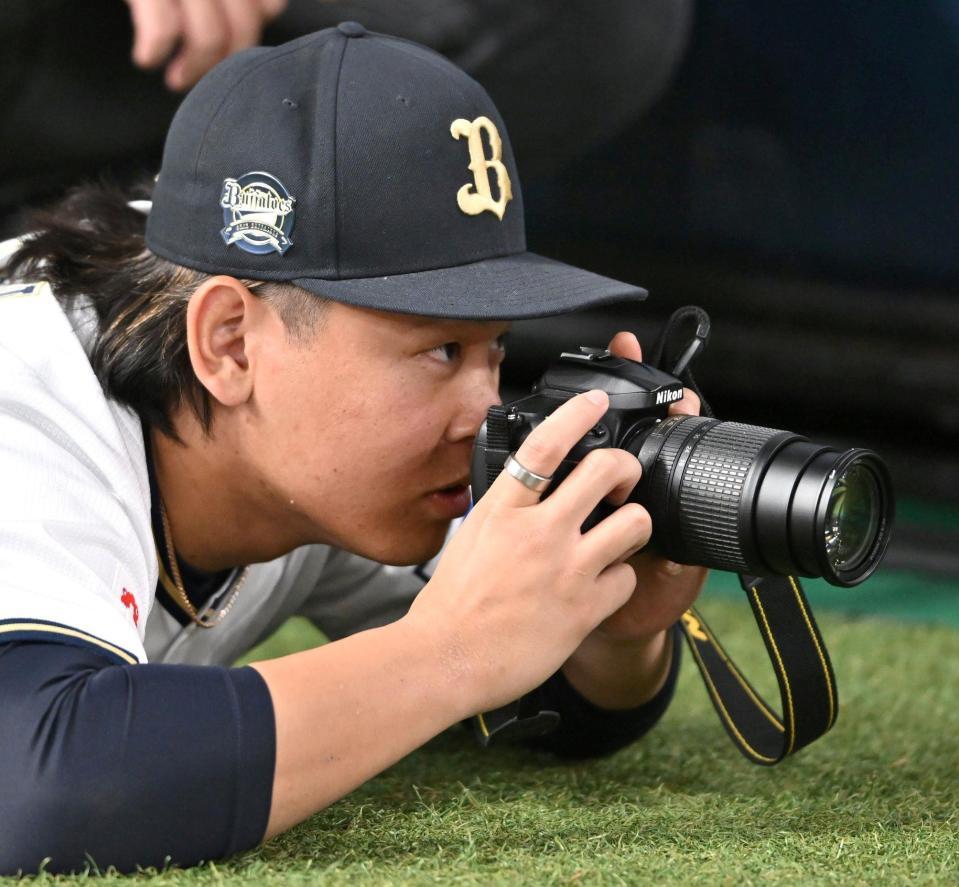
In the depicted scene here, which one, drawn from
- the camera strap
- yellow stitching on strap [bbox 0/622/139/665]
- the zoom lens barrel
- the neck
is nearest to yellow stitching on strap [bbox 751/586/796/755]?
the camera strap

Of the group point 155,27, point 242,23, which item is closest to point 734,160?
point 242,23

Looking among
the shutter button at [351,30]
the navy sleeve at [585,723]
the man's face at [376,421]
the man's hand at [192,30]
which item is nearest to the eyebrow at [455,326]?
the man's face at [376,421]

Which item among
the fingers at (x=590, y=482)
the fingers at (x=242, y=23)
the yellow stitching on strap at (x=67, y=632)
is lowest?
the yellow stitching on strap at (x=67, y=632)

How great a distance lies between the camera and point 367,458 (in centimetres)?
104

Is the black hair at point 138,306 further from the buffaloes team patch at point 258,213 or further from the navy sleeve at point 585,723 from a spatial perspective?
the navy sleeve at point 585,723

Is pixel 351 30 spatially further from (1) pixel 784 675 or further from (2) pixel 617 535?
(1) pixel 784 675

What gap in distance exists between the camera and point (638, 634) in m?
1.20

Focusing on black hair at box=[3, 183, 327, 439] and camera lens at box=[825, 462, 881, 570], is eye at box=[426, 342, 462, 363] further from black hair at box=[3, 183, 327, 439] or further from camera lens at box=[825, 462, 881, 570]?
camera lens at box=[825, 462, 881, 570]

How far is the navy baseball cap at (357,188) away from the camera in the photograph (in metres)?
1.03

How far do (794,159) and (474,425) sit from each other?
1381 millimetres

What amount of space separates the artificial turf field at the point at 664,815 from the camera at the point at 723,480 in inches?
7.6

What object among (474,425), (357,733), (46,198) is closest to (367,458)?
(474,425)

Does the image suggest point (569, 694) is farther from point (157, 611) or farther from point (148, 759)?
point (148, 759)

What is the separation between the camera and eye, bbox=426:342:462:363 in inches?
41.2
